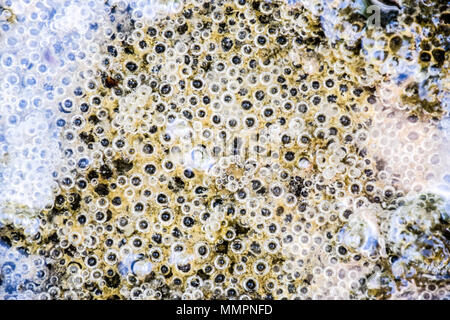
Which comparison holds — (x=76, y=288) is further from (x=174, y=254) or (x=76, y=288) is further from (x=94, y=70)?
(x=94, y=70)

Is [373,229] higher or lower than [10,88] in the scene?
lower

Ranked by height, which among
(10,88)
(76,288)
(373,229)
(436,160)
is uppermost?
(10,88)

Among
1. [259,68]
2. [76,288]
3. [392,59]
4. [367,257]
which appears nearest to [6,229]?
[76,288]

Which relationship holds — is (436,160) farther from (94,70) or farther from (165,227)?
(94,70)

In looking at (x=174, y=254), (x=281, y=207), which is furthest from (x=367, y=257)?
(x=174, y=254)

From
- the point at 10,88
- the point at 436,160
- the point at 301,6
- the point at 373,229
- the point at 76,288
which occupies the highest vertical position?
the point at 301,6

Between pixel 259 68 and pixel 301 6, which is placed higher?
pixel 301 6
